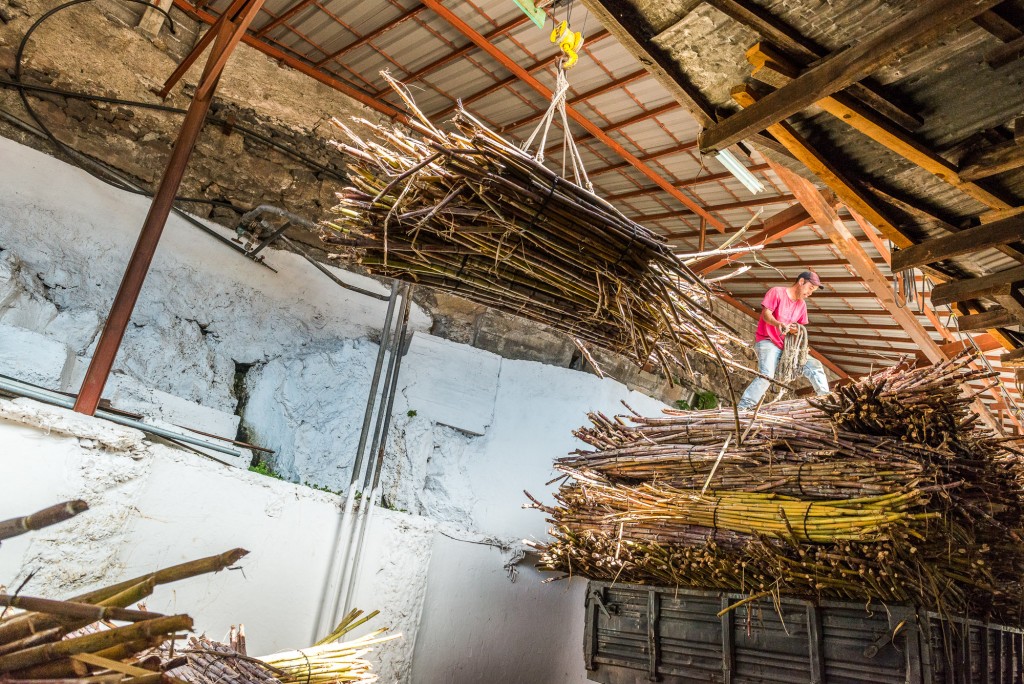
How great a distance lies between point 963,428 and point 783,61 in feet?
7.83

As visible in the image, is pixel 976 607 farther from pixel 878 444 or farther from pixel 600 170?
pixel 600 170

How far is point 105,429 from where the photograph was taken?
358 cm

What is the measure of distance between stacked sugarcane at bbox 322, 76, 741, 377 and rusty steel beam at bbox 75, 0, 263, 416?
79.7 inches

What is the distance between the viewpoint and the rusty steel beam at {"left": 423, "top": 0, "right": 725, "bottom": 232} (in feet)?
18.3

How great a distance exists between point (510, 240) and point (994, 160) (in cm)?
158

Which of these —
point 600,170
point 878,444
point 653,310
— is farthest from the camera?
point 600,170

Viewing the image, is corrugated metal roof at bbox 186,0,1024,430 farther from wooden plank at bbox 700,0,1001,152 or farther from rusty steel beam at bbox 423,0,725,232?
wooden plank at bbox 700,0,1001,152

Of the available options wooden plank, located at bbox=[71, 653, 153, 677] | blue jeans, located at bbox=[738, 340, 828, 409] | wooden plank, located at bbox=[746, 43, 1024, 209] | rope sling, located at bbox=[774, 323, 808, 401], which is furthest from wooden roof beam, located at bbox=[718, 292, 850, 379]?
wooden plank, located at bbox=[71, 653, 153, 677]

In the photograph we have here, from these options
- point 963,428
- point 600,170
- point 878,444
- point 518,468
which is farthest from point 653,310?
point 600,170

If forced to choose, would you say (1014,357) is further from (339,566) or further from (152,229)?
(152,229)

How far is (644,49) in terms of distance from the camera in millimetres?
2195

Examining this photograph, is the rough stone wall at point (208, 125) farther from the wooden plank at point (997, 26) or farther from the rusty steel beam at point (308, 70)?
the wooden plank at point (997, 26)

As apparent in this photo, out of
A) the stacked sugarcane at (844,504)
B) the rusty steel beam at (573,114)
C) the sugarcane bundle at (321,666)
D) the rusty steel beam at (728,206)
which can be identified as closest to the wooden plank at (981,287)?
the stacked sugarcane at (844,504)

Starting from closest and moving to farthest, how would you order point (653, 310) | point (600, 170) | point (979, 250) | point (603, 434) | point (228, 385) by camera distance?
point (653, 310) → point (979, 250) → point (603, 434) → point (228, 385) → point (600, 170)
